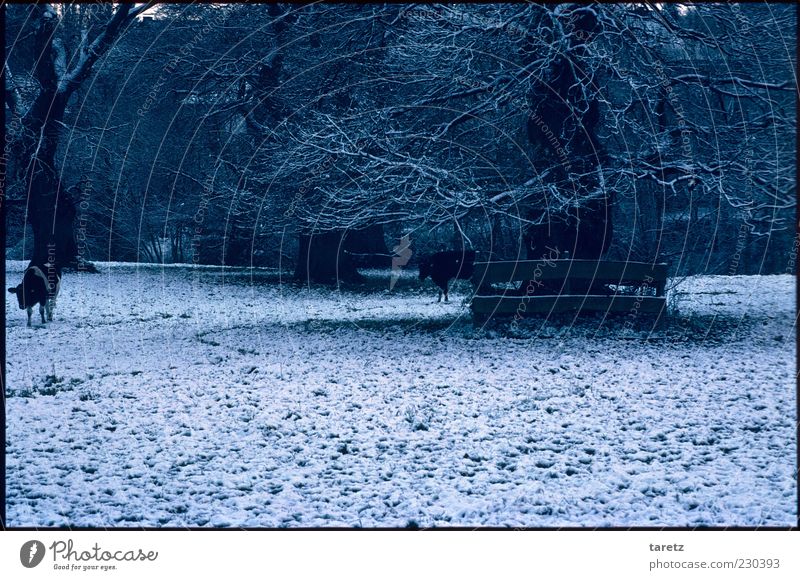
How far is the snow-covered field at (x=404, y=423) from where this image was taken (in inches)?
259

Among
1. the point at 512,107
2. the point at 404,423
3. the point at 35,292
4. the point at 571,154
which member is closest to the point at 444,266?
the point at 512,107

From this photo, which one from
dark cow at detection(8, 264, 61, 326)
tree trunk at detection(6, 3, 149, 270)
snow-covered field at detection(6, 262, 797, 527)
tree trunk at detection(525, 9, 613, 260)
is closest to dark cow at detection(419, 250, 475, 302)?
snow-covered field at detection(6, 262, 797, 527)

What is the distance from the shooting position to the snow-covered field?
6.57 m

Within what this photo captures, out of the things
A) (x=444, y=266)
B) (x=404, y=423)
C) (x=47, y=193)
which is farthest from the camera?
(x=47, y=193)

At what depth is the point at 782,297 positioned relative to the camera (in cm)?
1845

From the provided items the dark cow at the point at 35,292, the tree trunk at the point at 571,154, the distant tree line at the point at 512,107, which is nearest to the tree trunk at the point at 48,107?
the distant tree line at the point at 512,107

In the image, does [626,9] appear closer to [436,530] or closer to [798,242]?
[798,242]

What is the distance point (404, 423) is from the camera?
346 inches

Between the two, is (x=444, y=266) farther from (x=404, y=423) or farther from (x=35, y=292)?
(x=404, y=423)

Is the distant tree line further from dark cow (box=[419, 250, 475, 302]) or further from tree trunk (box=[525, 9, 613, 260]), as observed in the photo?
dark cow (box=[419, 250, 475, 302])

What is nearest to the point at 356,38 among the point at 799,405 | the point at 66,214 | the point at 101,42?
the point at 101,42

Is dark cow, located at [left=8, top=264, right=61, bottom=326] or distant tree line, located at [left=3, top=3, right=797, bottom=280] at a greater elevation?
distant tree line, located at [left=3, top=3, right=797, bottom=280]

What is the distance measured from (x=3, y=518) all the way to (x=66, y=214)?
19253 millimetres

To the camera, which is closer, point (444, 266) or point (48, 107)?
point (444, 266)
